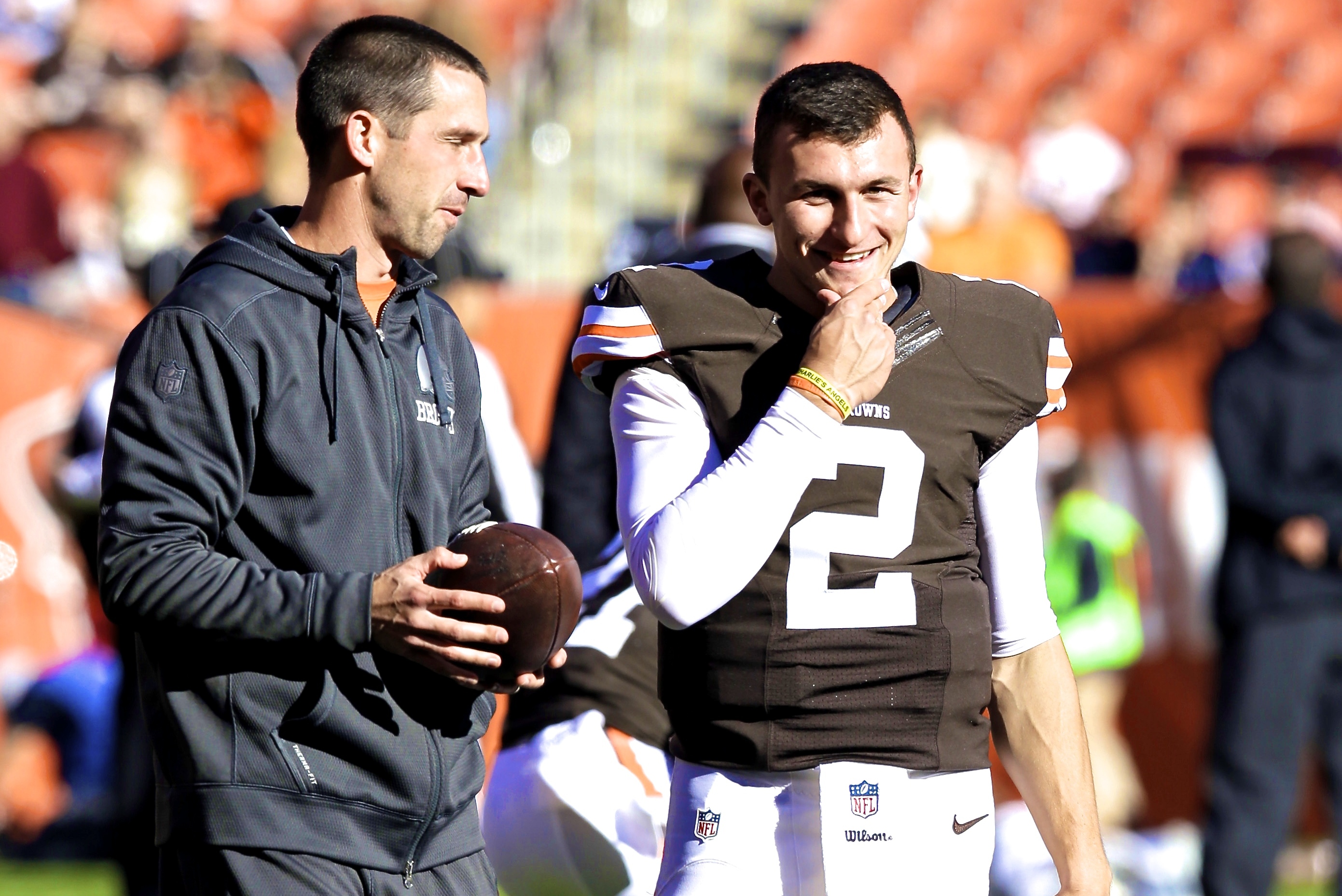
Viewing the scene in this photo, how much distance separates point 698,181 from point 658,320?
514cm

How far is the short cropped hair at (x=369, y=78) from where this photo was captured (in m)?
2.72

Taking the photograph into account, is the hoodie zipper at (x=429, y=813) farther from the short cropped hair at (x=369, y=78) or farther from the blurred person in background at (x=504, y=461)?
the blurred person in background at (x=504, y=461)

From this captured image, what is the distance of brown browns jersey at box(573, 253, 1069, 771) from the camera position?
2.52m

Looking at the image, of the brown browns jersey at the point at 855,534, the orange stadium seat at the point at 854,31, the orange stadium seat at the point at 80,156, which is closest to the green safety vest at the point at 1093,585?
the brown browns jersey at the point at 855,534

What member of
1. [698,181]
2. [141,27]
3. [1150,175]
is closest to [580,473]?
[698,181]

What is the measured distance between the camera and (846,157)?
8.30 ft

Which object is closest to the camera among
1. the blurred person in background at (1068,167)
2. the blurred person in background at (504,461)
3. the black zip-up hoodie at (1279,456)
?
the blurred person in background at (504,461)

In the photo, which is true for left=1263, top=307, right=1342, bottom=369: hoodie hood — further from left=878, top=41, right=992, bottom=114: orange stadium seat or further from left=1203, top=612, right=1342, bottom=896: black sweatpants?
left=878, top=41, right=992, bottom=114: orange stadium seat

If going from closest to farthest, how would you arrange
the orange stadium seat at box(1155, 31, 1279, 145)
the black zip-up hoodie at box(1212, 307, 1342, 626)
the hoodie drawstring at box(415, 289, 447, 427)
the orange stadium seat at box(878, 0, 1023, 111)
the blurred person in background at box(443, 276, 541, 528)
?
the hoodie drawstring at box(415, 289, 447, 427) < the blurred person in background at box(443, 276, 541, 528) < the black zip-up hoodie at box(1212, 307, 1342, 626) < the orange stadium seat at box(1155, 31, 1279, 145) < the orange stadium seat at box(878, 0, 1023, 111)

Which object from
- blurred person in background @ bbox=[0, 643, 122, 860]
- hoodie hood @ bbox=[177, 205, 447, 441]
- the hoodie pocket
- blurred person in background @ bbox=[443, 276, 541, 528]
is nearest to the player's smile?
hoodie hood @ bbox=[177, 205, 447, 441]

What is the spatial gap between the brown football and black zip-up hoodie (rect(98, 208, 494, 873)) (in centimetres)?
15

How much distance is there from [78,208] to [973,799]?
30.2ft

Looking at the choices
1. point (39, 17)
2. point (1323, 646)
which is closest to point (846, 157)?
point (1323, 646)

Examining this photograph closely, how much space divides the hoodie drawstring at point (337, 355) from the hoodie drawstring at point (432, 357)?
0.19 m
